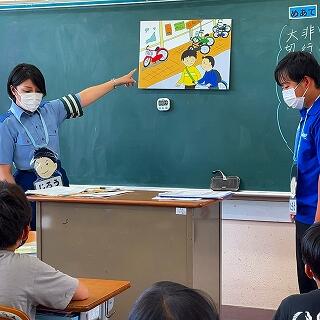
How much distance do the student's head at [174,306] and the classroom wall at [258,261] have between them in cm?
283

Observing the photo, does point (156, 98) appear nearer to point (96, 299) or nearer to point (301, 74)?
point (301, 74)

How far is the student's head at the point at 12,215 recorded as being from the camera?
6.35 ft

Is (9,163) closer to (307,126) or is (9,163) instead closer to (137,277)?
(137,277)

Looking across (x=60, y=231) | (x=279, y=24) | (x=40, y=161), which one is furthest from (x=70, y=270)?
(x=279, y=24)

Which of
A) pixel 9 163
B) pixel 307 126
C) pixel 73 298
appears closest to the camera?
pixel 73 298

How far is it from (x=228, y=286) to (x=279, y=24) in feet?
5.82

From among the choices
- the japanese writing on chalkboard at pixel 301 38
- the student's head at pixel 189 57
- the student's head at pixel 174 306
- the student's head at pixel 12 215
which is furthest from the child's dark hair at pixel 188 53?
the student's head at pixel 174 306

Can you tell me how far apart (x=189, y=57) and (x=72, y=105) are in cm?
82

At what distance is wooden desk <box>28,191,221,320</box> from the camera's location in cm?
279

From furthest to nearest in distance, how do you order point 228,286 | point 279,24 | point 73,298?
point 228,286 → point 279,24 → point 73,298

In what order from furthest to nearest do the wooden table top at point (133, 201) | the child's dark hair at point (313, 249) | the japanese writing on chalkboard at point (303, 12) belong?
the japanese writing on chalkboard at point (303, 12), the wooden table top at point (133, 201), the child's dark hair at point (313, 249)

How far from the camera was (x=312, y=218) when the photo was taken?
9.53 feet

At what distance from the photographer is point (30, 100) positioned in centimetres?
351

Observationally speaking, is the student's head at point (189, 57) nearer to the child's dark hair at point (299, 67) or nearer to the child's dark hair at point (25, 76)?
the child's dark hair at point (25, 76)
